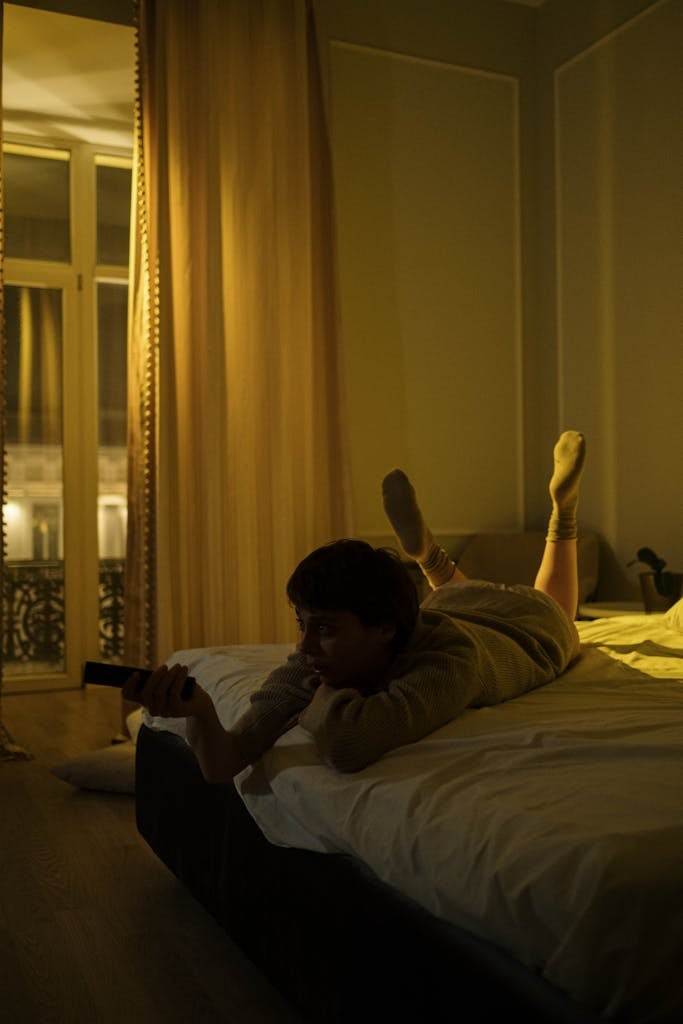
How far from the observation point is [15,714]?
4.37m

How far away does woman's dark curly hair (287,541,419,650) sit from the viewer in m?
1.48

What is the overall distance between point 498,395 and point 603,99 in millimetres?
1271

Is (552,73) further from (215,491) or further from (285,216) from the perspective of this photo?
(215,491)

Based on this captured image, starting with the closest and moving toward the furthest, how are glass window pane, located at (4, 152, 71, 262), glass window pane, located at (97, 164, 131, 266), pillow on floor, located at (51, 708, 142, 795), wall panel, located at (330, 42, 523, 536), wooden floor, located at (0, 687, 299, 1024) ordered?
1. wooden floor, located at (0, 687, 299, 1024)
2. pillow on floor, located at (51, 708, 142, 795)
3. wall panel, located at (330, 42, 523, 536)
4. glass window pane, located at (4, 152, 71, 262)
5. glass window pane, located at (97, 164, 131, 266)

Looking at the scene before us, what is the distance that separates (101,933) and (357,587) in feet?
3.01

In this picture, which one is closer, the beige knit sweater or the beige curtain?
the beige knit sweater

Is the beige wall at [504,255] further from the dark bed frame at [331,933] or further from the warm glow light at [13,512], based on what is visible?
the dark bed frame at [331,933]

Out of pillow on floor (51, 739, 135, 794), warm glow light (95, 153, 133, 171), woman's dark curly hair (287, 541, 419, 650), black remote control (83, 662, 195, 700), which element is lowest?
pillow on floor (51, 739, 135, 794)

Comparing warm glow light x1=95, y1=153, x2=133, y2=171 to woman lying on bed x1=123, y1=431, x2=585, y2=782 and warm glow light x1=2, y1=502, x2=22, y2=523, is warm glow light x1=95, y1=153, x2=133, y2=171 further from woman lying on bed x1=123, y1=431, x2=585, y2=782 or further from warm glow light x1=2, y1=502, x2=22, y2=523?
woman lying on bed x1=123, y1=431, x2=585, y2=782

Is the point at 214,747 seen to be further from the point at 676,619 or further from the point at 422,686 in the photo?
the point at 676,619

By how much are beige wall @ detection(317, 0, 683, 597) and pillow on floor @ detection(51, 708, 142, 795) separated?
5.16ft

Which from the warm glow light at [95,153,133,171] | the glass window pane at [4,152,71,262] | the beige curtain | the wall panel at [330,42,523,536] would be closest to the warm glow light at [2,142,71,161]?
the glass window pane at [4,152,71,262]

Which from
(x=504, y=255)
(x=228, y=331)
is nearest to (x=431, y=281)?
(x=504, y=255)

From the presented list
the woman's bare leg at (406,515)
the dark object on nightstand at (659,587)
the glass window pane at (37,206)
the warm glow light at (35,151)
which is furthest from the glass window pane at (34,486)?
the woman's bare leg at (406,515)
